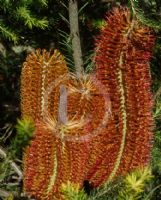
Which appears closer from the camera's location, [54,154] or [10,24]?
[54,154]

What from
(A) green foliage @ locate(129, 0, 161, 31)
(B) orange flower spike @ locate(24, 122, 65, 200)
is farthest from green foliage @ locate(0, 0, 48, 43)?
(B) orange flower spike @ locate(24, 122, 65, 200)

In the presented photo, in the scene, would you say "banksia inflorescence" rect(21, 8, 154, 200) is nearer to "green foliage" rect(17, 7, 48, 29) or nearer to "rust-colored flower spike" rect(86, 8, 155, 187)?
"rust-colored flower spike" rect(86, 8, 155, 187)

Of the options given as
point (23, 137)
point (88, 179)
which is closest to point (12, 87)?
point (88, 179)

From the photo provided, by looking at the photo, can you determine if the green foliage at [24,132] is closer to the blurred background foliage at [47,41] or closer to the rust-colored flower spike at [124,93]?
the blurred background foliage at [47,41]

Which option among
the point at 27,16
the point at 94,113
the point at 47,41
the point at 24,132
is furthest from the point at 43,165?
the point at 47,41

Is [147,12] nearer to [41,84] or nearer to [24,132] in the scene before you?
[41,84]

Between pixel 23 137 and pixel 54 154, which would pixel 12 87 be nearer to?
pixel 54 154
